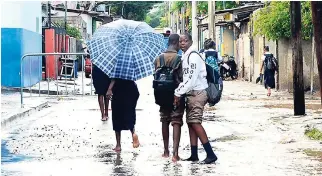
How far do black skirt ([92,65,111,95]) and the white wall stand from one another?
30.2ft

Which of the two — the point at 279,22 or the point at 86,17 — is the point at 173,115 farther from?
the point at 86,17

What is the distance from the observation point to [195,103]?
356 inches

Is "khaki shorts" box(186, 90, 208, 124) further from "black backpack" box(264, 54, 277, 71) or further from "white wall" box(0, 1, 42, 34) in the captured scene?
"white wall" box(0, 1, 42, 34)

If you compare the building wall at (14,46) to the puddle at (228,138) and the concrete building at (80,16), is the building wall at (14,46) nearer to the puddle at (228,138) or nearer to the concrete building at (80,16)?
the puddle at (228,138)

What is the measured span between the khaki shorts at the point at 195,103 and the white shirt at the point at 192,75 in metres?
0.07

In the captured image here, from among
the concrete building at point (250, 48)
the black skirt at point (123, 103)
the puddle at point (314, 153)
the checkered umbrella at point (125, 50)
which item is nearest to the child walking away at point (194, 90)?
the checkered umbrella at point (125, 50)

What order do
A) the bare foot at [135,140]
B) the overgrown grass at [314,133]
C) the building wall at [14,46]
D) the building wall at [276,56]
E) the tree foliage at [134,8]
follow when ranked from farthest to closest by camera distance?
the tree foliage at [134,8], the building wall at [14,46], the building wall at [276,56], the overgrown grass at [314,133], the bare foot at [135,140]

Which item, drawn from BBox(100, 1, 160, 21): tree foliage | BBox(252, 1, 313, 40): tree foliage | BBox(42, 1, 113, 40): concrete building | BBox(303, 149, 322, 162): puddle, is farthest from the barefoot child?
BBox(100, 1, 160, 21): tree foliage

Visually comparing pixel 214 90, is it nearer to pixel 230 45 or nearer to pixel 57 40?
pixel 57 40

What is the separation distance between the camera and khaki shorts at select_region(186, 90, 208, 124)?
904 cm

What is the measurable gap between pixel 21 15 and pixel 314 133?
651 inches

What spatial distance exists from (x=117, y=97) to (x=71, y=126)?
144 inches

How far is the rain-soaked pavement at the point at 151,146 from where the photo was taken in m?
8.75

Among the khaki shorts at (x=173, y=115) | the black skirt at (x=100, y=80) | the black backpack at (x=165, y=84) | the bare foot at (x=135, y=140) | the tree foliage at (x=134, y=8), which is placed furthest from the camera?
the tree foliage at (x=134, y=8)
